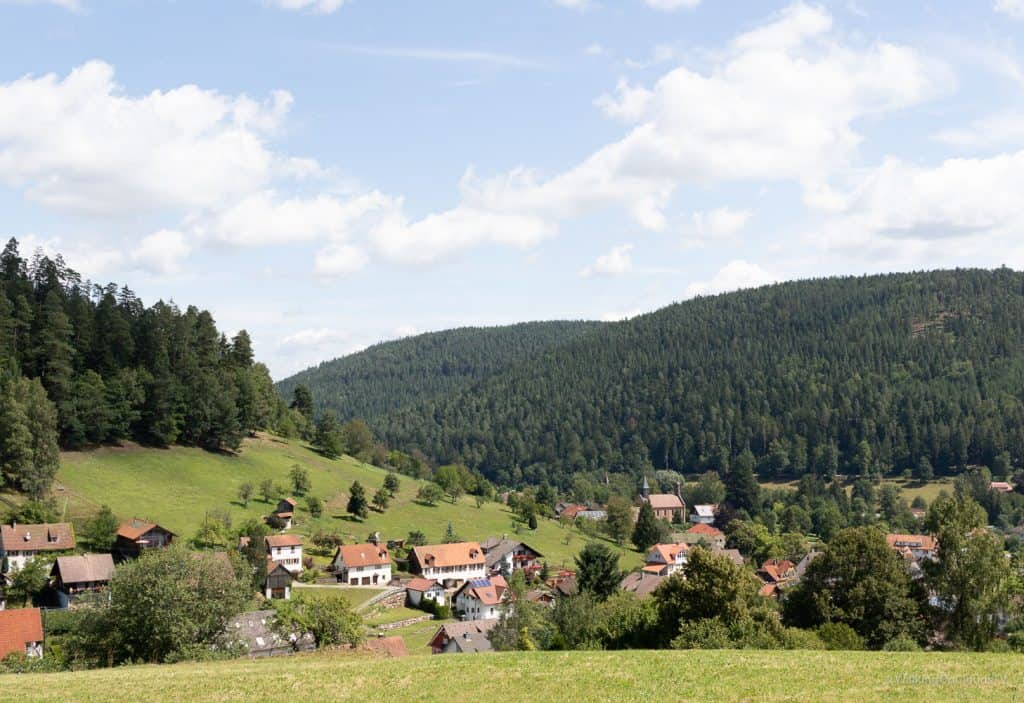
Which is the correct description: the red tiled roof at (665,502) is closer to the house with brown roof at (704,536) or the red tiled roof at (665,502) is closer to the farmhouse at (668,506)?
the farmhouse at (668,506)

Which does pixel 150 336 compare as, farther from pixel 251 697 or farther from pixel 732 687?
pixel 732 687

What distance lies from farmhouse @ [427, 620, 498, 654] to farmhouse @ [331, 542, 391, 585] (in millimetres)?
22187

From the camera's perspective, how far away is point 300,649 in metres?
46.6

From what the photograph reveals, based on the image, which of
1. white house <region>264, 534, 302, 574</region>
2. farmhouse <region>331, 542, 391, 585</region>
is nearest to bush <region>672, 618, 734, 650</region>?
farmhouse <region>331, 542, 391, 585</region>

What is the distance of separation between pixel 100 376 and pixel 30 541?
34215mm

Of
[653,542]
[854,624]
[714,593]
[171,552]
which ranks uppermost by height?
[171,552]

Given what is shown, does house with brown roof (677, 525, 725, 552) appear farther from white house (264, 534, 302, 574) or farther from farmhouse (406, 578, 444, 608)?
white house (264, 534, 302, 574)

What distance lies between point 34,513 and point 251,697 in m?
56.8

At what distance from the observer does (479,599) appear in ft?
257

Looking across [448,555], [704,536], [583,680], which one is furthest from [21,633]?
[704,536]

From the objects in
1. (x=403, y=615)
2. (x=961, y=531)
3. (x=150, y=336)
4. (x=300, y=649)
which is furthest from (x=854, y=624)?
(x=150, y=336)

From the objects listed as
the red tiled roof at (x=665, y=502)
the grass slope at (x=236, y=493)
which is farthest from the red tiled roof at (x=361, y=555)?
the red tiled roof at (x=665, y=502)

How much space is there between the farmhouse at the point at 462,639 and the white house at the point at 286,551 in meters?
23.6

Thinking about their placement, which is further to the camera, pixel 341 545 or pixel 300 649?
pixel 341 545
